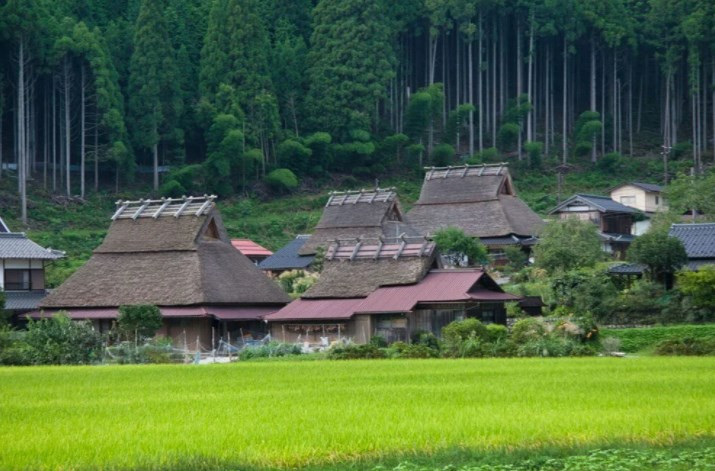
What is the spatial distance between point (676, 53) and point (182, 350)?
4407 centimetres

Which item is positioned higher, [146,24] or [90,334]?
[146,24]

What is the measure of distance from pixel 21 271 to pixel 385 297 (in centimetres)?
1373

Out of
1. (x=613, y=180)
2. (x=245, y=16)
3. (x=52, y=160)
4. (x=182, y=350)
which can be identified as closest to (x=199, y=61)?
(x=245, y=16)

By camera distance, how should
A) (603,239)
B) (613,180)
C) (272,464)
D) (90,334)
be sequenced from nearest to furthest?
(272,464) → (90,334) → (603,239) → (613,180)

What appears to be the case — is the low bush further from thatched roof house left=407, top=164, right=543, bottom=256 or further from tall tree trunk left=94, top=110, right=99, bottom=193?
tall tree trunk left=94, top=110, right=99, bottom=193

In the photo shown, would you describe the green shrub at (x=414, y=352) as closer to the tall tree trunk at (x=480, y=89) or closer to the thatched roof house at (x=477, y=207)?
the thatched roof house at (x=477, y=207)

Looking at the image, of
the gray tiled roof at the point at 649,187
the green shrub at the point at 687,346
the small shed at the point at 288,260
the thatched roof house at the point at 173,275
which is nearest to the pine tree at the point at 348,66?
the small shed at the point at 288,260

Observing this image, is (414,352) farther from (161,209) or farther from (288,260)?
(288,260)

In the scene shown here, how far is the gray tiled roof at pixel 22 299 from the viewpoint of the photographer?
4494 centimetres

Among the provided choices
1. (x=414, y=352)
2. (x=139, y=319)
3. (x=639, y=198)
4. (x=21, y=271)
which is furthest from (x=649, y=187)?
(x=414, y=352)

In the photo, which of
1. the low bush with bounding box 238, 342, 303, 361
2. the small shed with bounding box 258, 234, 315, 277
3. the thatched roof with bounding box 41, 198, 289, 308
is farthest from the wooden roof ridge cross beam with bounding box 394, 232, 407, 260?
the small shed with bounding box 258, 234, 315, 277

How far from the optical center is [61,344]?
117 feet

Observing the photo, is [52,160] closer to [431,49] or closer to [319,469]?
[431,49]

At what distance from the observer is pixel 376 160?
71188 mm
